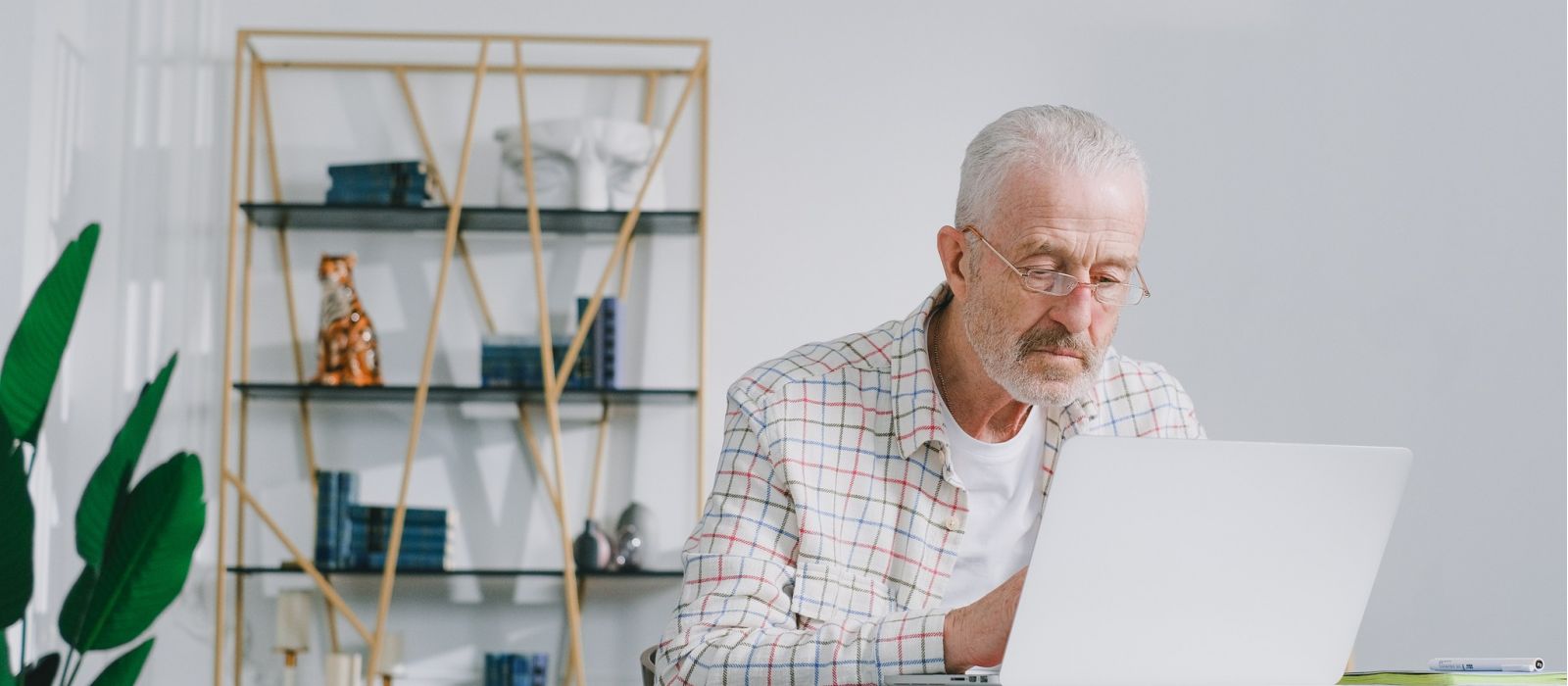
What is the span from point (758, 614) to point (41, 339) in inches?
44.7

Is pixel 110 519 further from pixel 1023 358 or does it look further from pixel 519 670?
pixel 1023 358

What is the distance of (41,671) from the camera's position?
2271 millimetres

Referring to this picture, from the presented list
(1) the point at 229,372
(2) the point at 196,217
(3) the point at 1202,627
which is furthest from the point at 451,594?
(3) the point at 1202,627

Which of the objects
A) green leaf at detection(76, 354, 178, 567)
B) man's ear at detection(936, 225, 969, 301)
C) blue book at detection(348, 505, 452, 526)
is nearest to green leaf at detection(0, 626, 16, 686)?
green leaf at detection(76, 354, 178, 567)

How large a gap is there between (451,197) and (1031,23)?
1.34 metres

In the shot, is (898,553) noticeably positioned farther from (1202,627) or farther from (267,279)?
(267,279)

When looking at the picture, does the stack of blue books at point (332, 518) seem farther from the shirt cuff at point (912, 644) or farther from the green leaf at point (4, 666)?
the shirt cuff at point (912, 644)

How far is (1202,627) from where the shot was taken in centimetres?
119

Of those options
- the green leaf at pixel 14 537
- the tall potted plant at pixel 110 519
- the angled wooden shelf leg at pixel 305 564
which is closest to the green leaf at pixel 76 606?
the tall potted plant at pixel 110 519

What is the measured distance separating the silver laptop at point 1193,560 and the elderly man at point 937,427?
1.20ft

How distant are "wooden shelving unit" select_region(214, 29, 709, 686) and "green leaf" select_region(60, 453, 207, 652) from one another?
0.95 m

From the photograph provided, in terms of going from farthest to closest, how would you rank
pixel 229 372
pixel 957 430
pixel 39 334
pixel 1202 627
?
pixel 229 372 → pixel 39 334 → pixel 957 430 → pixel 1202 627

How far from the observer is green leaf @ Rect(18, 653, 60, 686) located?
2256 millimetres

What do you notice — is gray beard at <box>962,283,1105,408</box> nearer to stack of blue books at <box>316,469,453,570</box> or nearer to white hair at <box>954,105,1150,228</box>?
white hair at <box>954,105,1150,228</box>
